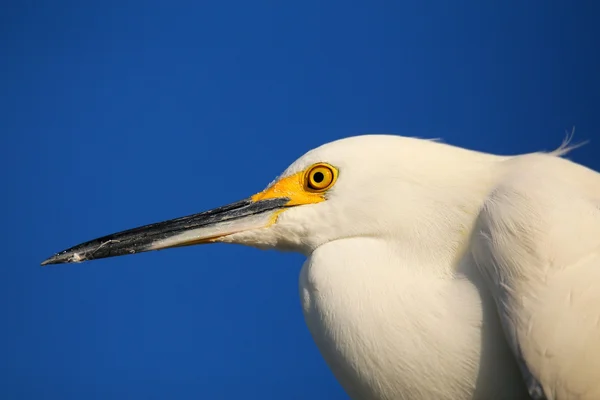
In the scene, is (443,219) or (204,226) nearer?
(443,219)

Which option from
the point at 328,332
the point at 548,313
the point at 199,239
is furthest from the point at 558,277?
the point at 199,239

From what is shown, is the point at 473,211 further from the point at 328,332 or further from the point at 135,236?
the point at 135,236

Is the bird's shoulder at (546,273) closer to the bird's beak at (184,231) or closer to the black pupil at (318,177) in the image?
the black pupil at (318,177)

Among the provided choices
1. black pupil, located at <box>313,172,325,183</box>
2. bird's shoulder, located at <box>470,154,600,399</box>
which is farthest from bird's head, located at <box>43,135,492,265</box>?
bird's shoulder, located at <box>470,154,600,399</box>

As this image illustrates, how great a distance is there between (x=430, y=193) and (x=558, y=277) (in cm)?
34

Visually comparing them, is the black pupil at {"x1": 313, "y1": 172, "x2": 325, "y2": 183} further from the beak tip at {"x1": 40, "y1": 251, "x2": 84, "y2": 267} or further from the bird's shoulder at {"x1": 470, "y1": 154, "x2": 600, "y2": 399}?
the beak tip at {"x1": 40, "y1": 251, "x2": 84, "y2": 267}

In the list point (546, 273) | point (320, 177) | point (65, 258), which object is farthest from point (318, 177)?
point (65, 258)

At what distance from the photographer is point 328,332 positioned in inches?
55.9

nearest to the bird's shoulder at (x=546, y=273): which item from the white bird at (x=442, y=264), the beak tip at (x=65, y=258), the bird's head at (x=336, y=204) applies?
the white bird at (x=442, y=264)

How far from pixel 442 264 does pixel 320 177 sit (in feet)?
1.14

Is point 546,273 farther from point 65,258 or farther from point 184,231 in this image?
point 65,258

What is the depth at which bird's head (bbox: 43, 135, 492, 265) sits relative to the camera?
60.1 inches

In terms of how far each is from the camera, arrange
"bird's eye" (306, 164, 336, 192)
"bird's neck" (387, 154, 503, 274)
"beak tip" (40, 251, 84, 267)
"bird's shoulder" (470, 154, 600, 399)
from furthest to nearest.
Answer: "beak tip" (40, 251, 84, 267)
"bird's eye" (306, 164, 336, 192)
"bird's neck" (387, 154, 503, 274)
"bird's shoulder" (470, 154, 600, 399)

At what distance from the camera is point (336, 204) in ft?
5.18
